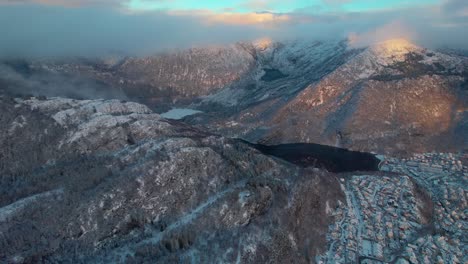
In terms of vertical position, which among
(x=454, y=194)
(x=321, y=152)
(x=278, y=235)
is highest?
(x=278, y=235)

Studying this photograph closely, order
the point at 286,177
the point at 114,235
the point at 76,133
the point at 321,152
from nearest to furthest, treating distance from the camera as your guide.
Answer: the point at 114,235 < the point at 286,177 < the point at 76,133 < the point at 321,152

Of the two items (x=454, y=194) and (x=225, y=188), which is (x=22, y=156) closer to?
(x=225, y=188)

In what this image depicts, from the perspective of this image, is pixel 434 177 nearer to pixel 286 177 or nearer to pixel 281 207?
pixel 286 177

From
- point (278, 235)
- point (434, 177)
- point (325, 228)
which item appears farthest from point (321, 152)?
point (278, 235)

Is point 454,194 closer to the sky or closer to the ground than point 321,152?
closer to the sky

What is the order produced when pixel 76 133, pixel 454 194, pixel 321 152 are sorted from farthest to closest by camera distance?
1. pixel 321 152
2. pixel 76 133
3. pixel 454 194

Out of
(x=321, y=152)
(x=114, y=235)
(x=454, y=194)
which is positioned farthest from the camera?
(x=321, y=152)

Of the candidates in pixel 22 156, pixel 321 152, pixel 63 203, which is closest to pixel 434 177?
pixel 321 152

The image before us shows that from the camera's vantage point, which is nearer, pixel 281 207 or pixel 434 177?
pixel 281 207

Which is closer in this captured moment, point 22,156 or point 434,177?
point 22,156
